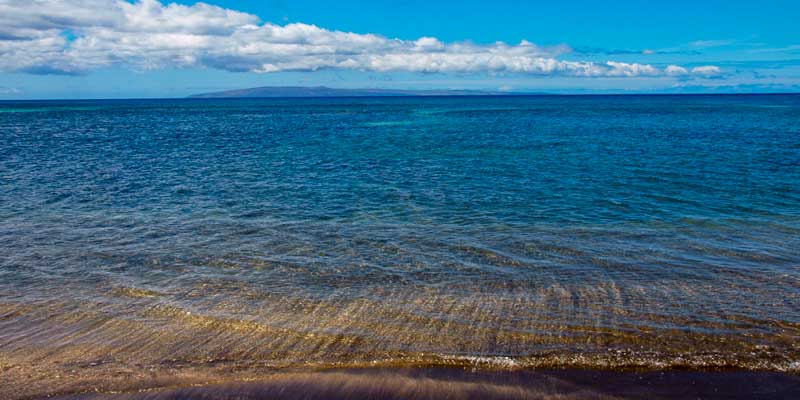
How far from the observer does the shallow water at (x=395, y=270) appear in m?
11.0

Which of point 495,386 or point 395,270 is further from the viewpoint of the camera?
point 395,270

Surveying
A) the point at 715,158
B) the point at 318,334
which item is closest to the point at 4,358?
the point at 318,334

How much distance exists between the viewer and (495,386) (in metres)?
9.54

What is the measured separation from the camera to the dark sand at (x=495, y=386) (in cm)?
927

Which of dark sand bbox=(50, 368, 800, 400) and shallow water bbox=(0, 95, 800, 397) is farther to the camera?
shallow water bbox=(0, 95, 800, 397)

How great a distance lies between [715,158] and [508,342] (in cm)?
3512

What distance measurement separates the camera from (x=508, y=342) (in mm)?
11281

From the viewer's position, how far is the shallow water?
432 inches

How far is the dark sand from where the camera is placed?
30.4 feet

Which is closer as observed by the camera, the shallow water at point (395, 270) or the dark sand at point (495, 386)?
the dark sand at point (495, 386)

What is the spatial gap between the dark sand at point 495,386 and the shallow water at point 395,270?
1.39 feet

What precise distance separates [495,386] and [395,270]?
22.8 ft

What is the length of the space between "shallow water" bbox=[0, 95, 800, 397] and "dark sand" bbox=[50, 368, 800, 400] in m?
0.42

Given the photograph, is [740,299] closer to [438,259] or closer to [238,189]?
[438,259]
